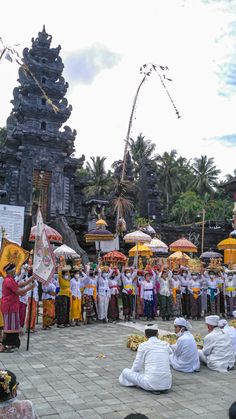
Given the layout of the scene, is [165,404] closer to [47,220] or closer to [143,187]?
[47,220]

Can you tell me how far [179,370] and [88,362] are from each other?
1833 millimetres

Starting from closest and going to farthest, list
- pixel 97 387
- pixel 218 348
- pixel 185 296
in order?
pixel 97 387 < pixel 218 348 < pixel 185 296

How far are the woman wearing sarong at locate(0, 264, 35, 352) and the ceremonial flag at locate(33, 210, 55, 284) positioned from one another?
1.37 ft

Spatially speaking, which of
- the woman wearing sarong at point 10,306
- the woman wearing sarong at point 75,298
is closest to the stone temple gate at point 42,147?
the woman wearing sarong at point 75,298

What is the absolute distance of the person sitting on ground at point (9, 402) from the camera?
10.9ft

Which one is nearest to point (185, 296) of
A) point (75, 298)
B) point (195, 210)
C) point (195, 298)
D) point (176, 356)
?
point (195, 298)

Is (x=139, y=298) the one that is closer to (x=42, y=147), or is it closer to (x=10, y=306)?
(x=10, y=306)

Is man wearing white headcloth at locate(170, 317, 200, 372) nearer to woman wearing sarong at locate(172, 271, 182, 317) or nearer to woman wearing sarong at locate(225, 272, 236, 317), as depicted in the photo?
woman wearing sarong at locate(172, 271, 182, 317)

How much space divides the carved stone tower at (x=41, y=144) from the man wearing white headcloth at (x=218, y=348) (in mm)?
22676

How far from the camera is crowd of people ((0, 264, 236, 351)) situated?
1192 cm

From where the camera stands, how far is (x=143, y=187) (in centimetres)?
3728

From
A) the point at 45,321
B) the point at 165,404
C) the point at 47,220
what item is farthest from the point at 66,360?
the point at 47,220

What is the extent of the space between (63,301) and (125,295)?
2627 mm

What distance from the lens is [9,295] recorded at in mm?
8594
